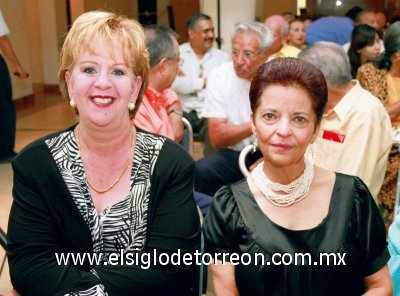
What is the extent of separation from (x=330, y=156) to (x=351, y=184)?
1145mm

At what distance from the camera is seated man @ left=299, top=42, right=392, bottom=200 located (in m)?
2.98

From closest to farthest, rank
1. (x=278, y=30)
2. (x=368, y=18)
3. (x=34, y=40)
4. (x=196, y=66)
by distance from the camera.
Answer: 1. (x=196, y=66)
2. (x=278, y=30)
3. (x=368, y=18)
4. (x=34, y=40)

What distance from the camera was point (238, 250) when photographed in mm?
1866

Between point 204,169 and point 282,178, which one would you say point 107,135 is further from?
point 204,169

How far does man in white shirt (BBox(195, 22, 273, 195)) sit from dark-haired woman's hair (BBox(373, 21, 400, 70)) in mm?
803

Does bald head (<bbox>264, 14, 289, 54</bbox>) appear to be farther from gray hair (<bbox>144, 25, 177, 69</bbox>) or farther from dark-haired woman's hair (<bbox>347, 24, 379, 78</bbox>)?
gray hair (<bbox>144, 25, 177, 69</bbox>)

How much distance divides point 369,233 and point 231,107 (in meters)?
2.11

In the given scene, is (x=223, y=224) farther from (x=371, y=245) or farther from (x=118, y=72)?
(x=118, y=72)

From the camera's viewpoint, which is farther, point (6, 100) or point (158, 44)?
point (6, 100)

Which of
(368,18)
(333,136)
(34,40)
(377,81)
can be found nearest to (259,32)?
(377,81)

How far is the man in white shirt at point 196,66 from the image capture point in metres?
5.30

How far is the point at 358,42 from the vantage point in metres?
5.71

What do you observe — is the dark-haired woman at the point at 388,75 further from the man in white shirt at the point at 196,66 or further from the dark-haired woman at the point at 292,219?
the dark-haired woman at the point at 292,219

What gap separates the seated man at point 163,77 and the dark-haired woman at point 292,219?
122 cm
